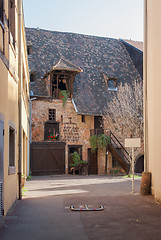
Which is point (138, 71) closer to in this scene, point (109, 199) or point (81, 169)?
point (81, 169)

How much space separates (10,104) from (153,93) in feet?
14.6

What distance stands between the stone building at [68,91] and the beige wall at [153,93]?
12700 mm

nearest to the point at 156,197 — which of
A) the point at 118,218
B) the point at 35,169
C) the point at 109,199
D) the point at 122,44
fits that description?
the point at 109,199

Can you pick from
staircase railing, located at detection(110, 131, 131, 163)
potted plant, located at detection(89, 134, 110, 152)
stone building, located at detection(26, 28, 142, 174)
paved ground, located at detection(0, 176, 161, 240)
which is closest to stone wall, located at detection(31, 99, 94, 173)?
stone building, located at detection(26, 28, 142, 174)

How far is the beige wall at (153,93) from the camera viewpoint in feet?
31.0

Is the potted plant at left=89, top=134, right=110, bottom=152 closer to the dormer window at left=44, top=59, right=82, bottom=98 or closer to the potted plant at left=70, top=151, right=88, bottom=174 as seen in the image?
the potted plant at left=70, top=151, right=88, bottom=174

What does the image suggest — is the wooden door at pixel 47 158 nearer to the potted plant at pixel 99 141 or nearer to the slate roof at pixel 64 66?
the potted plant at pixel 99 141

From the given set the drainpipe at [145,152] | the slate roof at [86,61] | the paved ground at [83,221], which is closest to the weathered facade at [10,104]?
the paved ground at [83,221]

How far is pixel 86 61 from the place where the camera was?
1077 inches

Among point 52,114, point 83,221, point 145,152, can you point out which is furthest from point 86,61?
point 83,221

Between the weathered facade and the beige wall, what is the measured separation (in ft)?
12.5

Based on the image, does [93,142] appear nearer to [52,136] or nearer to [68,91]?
[52,136]

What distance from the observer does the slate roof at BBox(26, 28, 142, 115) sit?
81.7 feet

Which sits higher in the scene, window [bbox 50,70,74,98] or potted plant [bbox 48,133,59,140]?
window [bbox 50,70,74,98]
